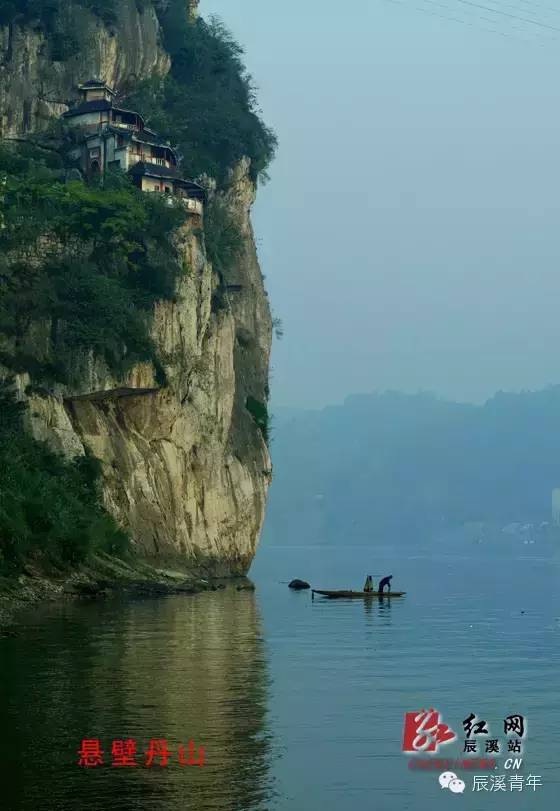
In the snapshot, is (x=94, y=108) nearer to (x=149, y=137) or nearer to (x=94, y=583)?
(x=149, y=137)

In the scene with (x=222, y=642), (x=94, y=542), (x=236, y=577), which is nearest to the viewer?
(x=222, y=642)

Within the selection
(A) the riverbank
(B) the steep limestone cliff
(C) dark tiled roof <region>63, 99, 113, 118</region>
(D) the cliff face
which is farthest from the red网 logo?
(B) the steep limestone cliff

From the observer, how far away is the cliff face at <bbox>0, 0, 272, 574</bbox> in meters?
69.0

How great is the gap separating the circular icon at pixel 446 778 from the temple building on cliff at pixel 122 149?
60476 millimetres

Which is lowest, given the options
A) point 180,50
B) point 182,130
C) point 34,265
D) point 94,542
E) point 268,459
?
point 94,542

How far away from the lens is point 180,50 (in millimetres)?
92938

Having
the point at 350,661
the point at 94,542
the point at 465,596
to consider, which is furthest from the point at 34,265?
the point at 350,661

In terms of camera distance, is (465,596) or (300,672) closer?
(300,672)

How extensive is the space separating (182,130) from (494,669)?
6050cm

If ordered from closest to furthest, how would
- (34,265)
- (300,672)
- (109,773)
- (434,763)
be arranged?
1. (109,773)
2. (434,763)
3. (300,672)
4. (34,265)

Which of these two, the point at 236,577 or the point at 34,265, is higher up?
the point at 34,265

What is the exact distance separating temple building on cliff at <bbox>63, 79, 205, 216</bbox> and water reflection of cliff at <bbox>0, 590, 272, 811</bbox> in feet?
134

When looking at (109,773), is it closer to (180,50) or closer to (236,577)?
(236,577)

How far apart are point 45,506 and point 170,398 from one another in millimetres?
19016
